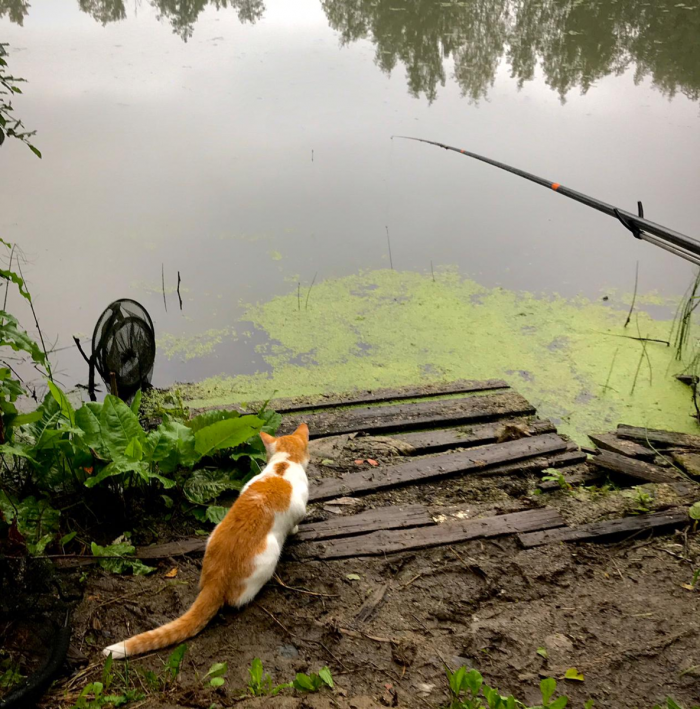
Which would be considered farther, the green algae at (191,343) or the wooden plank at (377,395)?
the green algae at (191,343)

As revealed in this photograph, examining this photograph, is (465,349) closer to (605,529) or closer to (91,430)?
(605,529)

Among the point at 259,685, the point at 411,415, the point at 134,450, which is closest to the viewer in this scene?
the point at 259,685

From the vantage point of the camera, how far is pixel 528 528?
8.39 ft

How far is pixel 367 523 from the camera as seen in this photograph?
257 cm

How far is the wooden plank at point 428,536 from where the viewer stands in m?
2.41

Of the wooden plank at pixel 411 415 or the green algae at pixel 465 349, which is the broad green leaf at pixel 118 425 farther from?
the green algae at pixel 465 349

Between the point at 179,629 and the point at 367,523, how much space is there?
911 millimetres

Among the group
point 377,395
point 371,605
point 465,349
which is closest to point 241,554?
point 371,605

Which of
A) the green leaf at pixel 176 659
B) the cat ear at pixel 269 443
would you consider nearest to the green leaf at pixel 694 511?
the cat ear at pixel 269 443

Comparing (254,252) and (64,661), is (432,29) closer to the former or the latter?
(254,252)

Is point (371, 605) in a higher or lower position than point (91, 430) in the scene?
lower

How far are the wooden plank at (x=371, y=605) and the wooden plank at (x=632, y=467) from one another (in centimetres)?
143

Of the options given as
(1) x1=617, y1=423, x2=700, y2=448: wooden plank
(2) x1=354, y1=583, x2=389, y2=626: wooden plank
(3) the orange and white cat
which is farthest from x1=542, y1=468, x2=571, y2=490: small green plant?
(3) the orange and white cat

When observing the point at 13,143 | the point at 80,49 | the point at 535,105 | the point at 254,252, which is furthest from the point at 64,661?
the point at 80,49
